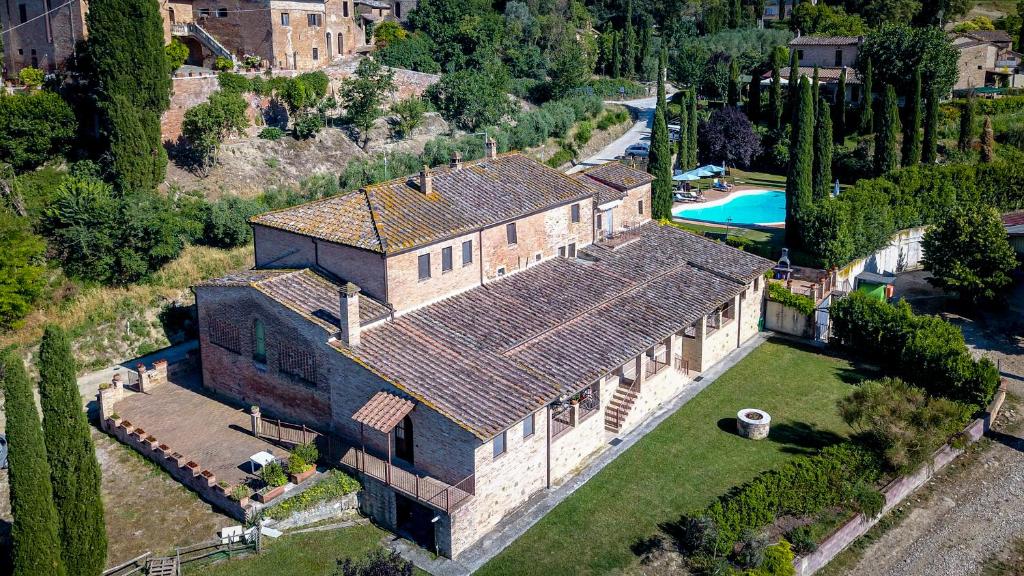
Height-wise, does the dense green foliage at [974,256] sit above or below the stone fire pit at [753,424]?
above

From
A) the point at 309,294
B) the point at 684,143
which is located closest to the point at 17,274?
the point at 309,294

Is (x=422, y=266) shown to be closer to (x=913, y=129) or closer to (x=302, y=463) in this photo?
(x=302, y=463)

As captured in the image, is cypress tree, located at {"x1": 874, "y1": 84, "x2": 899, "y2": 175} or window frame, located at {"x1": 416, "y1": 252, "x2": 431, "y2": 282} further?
cypress tree, located at {"x1": 874, "y1": 84, "x2": 899, "y2": 175}

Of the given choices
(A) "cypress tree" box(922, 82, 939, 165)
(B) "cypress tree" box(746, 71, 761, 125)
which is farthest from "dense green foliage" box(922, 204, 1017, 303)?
(B) "cypress tree" box(746, 71, 761, 125)

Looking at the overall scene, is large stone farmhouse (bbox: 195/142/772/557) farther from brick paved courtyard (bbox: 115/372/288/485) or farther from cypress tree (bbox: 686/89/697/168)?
cypress tree (bbox: 686/89/697/168)

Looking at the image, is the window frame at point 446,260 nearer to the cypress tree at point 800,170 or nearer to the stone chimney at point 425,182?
the stone chimney at point 425,182

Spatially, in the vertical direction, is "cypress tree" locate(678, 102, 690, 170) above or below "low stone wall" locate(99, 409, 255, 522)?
above

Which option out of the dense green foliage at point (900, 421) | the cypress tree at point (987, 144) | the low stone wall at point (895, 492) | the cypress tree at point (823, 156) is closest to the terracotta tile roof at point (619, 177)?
the dense green foliage at point (900, 421)
